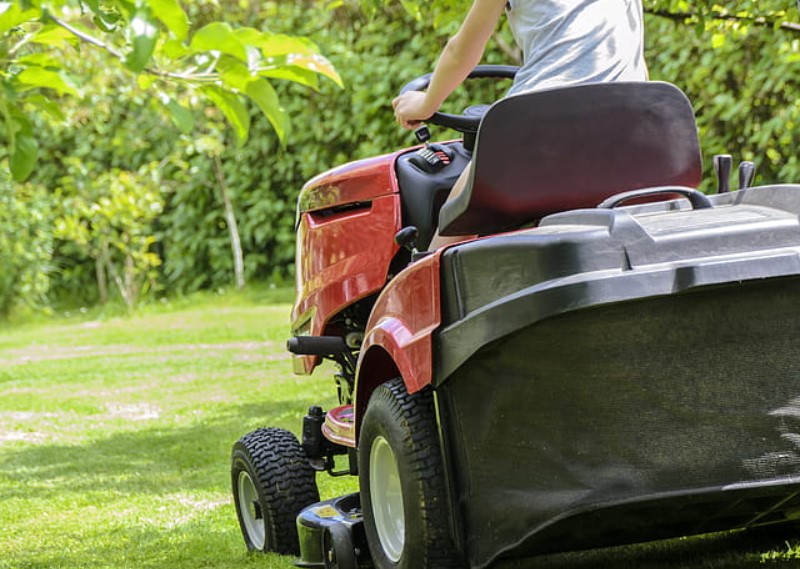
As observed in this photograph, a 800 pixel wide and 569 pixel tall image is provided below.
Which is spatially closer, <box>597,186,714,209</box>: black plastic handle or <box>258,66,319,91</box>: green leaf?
<box>258,66,319,91</box>: green leaf

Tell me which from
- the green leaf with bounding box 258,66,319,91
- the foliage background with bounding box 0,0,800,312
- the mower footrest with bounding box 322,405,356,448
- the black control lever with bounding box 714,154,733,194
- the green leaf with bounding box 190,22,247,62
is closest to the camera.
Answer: the green leaf with bounding box 190,22,247,62

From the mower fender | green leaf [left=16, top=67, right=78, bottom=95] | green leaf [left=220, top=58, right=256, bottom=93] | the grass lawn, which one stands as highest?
green leaf [left=16, top=67, right=78, bottom=95]

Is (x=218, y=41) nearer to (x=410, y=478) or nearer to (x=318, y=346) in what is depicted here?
(x=410, y=478)

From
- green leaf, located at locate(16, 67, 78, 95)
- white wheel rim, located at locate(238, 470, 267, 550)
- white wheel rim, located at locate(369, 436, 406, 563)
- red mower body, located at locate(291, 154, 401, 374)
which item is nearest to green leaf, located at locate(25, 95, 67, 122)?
green leaf, located at locate(16, 67, 78, 95)

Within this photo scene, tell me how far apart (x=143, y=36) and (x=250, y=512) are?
266cm

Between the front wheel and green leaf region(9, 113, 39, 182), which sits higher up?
green leaf region(9, 113, 39, 182)

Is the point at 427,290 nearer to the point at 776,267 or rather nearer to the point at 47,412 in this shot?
the point at 776,267

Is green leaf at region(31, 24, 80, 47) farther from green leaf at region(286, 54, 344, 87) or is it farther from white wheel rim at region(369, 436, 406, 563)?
white wheel rim at region(369, 436, 406, 563)

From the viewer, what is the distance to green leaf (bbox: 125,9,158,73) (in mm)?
1617

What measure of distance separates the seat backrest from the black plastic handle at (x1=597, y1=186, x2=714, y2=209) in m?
0.08

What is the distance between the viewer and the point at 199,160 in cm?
1527

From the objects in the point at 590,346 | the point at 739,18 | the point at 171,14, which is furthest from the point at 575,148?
the point at 739,18

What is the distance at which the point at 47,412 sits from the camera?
26.4 ft

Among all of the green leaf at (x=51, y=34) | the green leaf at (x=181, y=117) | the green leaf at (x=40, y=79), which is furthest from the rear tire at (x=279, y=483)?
the green leaf at (x=51, y=34)
